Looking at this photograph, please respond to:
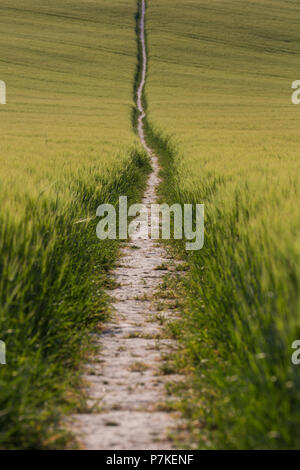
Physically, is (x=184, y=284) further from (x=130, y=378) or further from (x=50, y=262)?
(x=130, y=378)

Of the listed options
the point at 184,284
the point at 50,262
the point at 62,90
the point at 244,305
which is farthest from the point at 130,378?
the point at 62,90

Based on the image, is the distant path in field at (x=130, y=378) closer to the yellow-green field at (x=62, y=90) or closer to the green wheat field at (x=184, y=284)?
the green wheat field at (x=184, y=284)

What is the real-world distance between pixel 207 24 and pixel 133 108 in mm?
38821

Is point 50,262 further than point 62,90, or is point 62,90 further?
point 62,90

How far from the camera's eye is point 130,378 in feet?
11.5

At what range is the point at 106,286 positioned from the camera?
18.7 feet

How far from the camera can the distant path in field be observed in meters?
2.78

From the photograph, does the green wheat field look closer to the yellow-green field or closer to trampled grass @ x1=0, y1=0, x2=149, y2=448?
trampled grass @ x1=0, y1=0, x2=149, y2=448

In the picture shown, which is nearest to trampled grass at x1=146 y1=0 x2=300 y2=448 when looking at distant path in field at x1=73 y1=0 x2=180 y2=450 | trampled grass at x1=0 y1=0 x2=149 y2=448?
distant path in field at x1=73 y1=0 x2=180 y2=450

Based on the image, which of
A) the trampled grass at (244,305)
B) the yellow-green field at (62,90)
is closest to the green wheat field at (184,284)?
the trampled grass at (244,305)

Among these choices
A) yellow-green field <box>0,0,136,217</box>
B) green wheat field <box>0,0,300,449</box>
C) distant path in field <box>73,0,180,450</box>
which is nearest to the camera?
green wheat field <box>0,0,300,449</box>

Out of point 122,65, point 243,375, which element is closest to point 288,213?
point 243,375

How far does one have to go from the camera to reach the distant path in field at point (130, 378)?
2.78 metres
